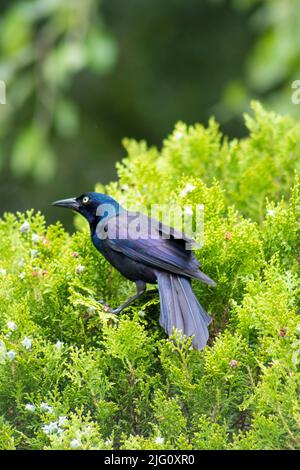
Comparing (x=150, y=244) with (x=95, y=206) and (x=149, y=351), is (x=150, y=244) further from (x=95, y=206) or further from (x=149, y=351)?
(x=149, y=351)

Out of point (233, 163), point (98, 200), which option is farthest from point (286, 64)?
point (98, 200)

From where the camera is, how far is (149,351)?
320 centimetres

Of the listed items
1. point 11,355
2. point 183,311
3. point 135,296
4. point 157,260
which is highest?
point 157,260

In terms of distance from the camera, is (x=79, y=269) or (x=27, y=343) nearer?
(x=27, y=343)

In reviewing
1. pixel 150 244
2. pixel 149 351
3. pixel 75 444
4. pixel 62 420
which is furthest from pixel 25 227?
pixel 75 444

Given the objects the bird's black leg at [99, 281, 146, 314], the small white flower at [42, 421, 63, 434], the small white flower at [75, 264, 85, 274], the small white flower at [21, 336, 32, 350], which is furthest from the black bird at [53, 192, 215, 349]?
the small white flower at [42, 421, 63, 434]

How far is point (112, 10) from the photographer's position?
10.0m

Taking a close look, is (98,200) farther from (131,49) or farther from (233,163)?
(131,49)

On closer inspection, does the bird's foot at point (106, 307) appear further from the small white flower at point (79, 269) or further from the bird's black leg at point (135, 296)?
the small white flower at point (79, 269)

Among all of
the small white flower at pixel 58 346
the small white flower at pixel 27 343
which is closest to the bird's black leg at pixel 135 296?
the small white flower at pixel 58 346

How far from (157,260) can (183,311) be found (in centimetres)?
34

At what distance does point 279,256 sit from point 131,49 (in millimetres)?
7012

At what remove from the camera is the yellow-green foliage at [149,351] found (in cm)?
296

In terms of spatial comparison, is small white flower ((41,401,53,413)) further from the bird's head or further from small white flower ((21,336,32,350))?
the bird's head
